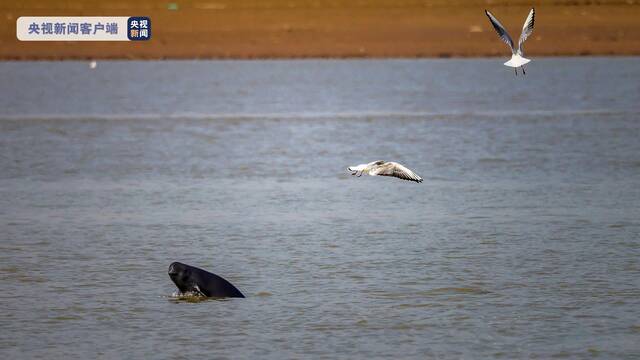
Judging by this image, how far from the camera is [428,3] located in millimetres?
151125

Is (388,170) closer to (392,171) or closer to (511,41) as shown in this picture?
(392,171)

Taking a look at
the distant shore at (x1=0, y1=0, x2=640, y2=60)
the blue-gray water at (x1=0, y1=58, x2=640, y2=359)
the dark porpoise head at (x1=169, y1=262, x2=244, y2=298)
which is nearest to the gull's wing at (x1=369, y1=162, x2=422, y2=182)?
the blue-gray water at (x1=0, y1=58, x2=640, y2=359)

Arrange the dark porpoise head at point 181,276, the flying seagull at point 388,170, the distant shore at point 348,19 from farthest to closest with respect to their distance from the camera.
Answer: the distant shore at point 348,19
the dark porpoise head at point 181,276
the flying seagull at point 388,170

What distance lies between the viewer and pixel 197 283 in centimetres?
2084

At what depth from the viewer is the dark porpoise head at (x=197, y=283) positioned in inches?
814

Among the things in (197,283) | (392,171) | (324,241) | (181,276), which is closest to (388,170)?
(392,171)

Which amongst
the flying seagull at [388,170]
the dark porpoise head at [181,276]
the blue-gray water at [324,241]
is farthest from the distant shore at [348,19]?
the dark porpoise head at [181,276]

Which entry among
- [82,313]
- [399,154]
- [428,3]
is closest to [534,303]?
[82,313]

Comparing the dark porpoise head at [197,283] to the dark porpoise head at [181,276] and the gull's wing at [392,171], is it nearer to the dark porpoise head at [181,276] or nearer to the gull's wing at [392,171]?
the dark porpoise head at [181,276]

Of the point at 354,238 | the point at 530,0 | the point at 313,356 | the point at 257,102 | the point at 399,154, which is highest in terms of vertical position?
the point at 530,0

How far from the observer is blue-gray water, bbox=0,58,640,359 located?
18.6 metres

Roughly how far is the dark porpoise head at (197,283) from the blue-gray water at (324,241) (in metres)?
0.40

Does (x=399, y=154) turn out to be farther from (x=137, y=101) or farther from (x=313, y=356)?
(x=137, y=101)

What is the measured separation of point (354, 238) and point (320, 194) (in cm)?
830
